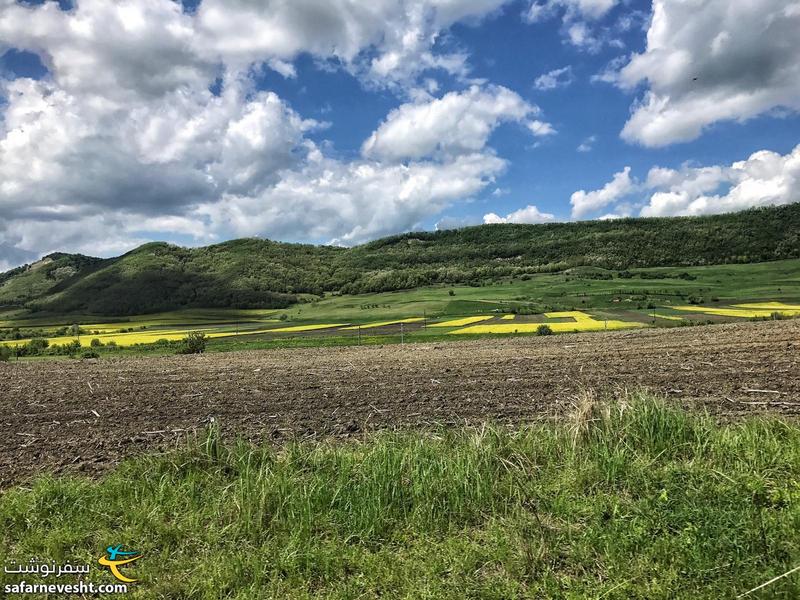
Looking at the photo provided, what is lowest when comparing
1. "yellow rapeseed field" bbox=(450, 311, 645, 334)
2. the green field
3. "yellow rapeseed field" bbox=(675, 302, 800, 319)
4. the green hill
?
"yellow rapeseed field" bbox=(675, 302, 800, 319)

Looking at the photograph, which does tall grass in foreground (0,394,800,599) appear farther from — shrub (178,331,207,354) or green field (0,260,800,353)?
shrub (178,331,207,354)

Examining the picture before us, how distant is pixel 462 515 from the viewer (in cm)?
623

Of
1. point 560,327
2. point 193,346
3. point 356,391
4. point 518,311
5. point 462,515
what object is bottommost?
point 560,327

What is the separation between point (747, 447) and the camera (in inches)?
288

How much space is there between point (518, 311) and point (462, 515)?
64822 millimetres

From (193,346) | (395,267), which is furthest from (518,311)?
(395,267)

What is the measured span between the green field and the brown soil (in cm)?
1826

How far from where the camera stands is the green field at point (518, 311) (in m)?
47.9

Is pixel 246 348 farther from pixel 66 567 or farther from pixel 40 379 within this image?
pixel 66 567

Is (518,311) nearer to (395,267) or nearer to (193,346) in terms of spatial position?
(193,346)

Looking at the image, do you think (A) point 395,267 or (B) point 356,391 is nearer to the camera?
(B) point 356,391

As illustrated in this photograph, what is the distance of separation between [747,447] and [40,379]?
97.8ft

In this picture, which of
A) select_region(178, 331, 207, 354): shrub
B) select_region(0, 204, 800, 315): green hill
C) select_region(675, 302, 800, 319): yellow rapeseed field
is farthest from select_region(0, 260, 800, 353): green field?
select_region(0, 204, 800, 315): green hill

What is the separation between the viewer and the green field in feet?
157
